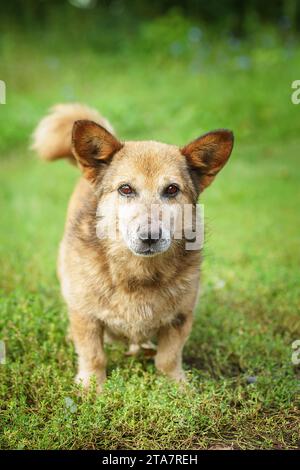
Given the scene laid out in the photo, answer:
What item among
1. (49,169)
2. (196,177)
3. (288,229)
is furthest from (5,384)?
(49,169)

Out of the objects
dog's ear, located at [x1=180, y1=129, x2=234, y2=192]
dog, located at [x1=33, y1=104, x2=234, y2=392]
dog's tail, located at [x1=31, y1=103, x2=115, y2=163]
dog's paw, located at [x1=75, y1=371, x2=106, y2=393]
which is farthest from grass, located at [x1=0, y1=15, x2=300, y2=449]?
dog's tail, located at [x1=31, y1=103, x2=115, y2=163]

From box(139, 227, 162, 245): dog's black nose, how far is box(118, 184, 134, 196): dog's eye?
0.37 m

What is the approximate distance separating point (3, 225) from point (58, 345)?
3415 mm

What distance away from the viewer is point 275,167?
9078 mm

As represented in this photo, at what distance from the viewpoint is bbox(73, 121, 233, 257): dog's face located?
3391mm

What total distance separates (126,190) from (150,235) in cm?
43

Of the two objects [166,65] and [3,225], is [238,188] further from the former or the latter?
[166,65]

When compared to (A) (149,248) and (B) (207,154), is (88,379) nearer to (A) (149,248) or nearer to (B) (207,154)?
(A) (149,248)

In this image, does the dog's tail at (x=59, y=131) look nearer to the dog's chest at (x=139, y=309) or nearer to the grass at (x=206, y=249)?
the grass at (x=206, y=249)

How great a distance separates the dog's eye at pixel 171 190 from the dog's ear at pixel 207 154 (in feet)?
0.80

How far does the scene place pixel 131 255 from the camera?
360cm

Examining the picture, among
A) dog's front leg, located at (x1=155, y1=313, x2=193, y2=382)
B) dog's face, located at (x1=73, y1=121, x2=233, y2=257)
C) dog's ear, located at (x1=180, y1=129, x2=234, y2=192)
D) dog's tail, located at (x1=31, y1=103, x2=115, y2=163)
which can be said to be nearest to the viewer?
dog's face, located at (x1=73, y1=121, x2=233, y2=257)

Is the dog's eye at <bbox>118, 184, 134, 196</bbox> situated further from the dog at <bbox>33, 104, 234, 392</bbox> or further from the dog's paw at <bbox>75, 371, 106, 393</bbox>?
the dog's paw at <bbox>75, 371, 106, 393</bbox>

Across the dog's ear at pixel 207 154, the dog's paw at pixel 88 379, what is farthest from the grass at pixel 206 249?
the dog's ear at pixel 207 154
